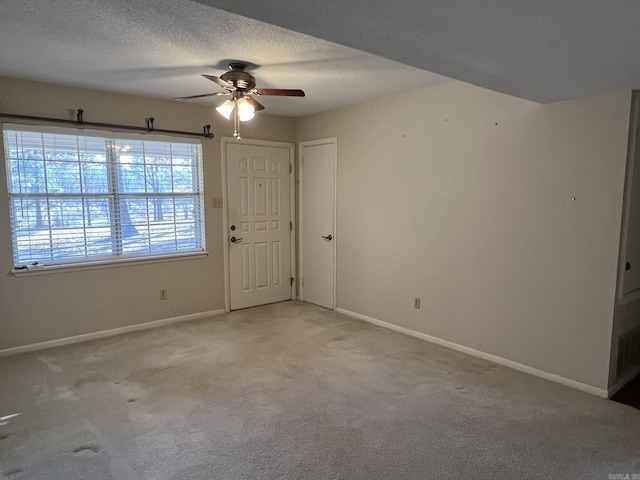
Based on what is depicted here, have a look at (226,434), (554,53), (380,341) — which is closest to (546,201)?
(554,53)

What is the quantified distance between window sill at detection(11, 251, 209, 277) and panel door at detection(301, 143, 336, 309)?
1.33 metres

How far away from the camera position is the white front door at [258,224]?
192 inches

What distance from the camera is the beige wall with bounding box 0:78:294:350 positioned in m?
3.57

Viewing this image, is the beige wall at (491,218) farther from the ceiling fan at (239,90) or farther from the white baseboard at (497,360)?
the ceiling fan at (239,90)

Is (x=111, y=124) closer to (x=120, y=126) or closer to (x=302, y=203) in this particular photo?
(x=120, y=126)

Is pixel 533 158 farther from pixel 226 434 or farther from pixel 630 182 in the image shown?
pixel 226 434

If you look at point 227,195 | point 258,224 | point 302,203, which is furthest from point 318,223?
point 227,195

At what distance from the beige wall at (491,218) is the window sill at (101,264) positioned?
191 cm

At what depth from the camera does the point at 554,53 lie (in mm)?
2006

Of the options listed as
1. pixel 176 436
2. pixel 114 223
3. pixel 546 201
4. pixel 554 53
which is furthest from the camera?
pixel 114 223

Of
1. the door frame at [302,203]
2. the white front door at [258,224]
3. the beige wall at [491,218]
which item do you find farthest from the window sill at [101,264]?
the beige wall at [491,218]

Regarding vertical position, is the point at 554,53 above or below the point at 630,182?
above

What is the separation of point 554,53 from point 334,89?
2094 millimetres

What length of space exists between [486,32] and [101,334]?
4.14 meters
